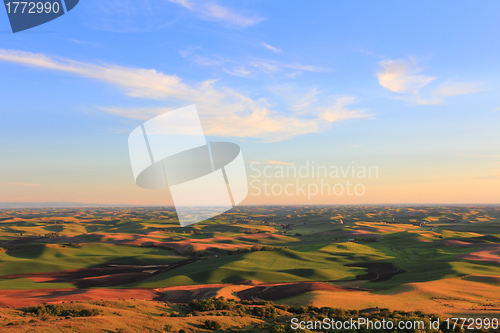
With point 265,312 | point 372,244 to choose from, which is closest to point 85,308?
point 265,312

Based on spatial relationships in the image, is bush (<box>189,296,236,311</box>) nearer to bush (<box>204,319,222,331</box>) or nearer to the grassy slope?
bush (<box>204,319,222,331</box>)

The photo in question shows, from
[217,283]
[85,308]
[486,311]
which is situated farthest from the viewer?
[217,283]

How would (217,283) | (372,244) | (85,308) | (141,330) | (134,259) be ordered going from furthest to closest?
(372,244) → (134,259) → (217,283) → (85,308) → (141,330)

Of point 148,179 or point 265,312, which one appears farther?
point 265,312

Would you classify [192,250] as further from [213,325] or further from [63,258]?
[213,325]

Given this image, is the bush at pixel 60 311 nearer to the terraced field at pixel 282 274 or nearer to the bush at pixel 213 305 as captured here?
the terraced field at pixel 282 274

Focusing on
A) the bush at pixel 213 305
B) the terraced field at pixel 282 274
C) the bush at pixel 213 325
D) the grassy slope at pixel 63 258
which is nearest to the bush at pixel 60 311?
the terraced field at pixel 282 274

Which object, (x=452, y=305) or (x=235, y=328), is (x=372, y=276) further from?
(x=235, y=328)

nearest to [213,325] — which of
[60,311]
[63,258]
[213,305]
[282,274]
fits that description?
[213,305]

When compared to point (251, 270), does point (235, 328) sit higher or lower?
higher

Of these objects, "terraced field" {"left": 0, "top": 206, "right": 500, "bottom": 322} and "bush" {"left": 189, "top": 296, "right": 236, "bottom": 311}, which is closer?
"bush" {"left": 189, "top": 296, "right": 236, "bottom": 311}

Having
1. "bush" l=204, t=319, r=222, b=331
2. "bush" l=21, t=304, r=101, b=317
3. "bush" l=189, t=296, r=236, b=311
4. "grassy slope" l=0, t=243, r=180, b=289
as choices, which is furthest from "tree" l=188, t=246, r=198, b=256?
"bush" l=204, t=319, r=222, b=331
